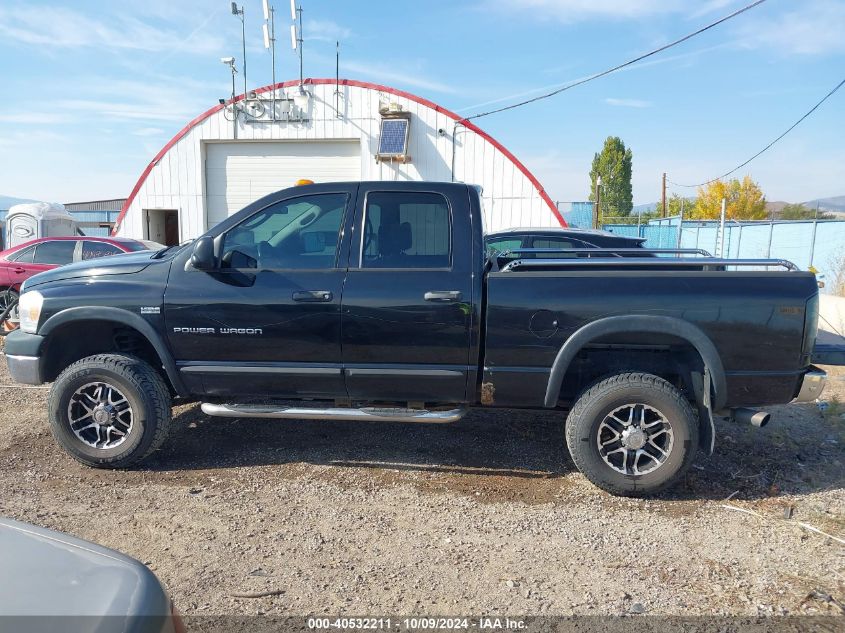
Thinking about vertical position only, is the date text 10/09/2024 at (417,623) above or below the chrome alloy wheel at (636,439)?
below

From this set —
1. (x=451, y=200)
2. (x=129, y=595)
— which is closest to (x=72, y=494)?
(x=129, y=595)

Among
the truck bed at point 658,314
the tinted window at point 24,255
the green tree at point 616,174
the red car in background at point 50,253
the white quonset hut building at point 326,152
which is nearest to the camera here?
the truck bed at point 658,314

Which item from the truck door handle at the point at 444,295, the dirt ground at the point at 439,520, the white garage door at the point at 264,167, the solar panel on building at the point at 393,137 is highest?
the solar panel on building at the point at 393,137

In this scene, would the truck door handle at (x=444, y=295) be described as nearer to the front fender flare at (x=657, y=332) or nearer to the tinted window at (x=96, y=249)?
the front fender flare at (x=657, y=332)

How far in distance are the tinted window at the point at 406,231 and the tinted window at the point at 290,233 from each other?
0.24 metres

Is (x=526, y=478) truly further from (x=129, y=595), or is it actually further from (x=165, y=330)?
(x=129, y=595)

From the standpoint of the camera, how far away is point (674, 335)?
12.7 ft

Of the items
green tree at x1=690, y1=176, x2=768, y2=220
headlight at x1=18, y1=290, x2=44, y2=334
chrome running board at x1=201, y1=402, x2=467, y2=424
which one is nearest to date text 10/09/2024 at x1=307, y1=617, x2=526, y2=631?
chrome running board at x1=201, y1=402, x2=467, y2=424

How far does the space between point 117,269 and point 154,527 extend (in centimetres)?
189

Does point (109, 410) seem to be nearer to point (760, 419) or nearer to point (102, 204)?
point (760, 419)

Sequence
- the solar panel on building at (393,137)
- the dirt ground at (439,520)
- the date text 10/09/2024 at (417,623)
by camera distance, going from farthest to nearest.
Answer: the solar panel on building at (393,137) → the dirt ground at (439,520) → the date text 10/09/2024 at (417,623)

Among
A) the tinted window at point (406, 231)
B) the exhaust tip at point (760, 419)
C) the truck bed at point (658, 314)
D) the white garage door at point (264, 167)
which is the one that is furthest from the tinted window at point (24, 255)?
the exhaust tip at point (760, 419)

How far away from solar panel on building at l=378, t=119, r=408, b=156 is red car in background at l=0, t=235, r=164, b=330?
7.43 m

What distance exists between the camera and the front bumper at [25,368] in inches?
172
